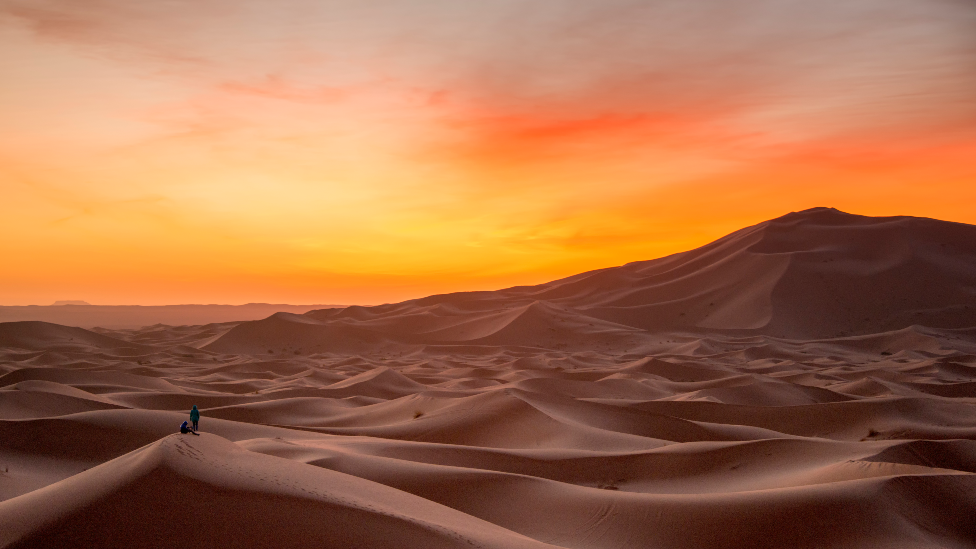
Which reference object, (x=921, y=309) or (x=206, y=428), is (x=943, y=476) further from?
(x=921, y=309)

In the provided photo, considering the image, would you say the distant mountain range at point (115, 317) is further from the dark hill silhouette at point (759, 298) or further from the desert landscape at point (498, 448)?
the desert landscape at point (498, 448)

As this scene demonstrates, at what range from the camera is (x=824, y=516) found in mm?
3484

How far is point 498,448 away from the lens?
18.9 feet

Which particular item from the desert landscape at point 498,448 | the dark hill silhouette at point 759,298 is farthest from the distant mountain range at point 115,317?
the desert landscape at point 498,448

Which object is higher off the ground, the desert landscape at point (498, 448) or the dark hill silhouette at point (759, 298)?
the dark hill silhouette at point (759, 298)

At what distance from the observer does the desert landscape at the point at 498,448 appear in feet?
8.52

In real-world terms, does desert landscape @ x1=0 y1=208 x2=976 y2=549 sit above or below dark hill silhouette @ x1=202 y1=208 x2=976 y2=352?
below

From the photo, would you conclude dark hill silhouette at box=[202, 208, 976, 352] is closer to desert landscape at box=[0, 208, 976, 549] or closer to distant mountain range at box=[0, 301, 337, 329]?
desert landscape at box=[0, 208, 976, 549]

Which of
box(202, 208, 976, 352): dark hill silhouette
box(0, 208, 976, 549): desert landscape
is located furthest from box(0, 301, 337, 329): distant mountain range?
box(0, 208, 976, 549): desert landscape

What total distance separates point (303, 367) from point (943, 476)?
13.1 meters

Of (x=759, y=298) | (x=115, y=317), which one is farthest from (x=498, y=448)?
Answer: (x=115, y=317)

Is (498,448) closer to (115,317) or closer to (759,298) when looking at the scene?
(759,298)

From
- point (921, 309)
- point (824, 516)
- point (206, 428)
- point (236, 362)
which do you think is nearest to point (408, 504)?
point (824, 516)

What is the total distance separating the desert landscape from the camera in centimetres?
260
